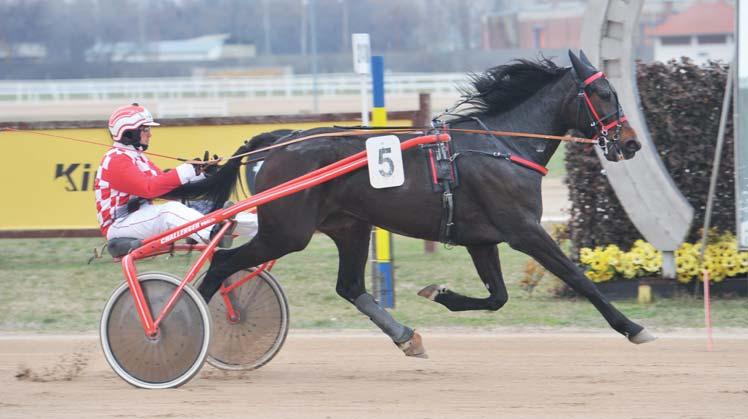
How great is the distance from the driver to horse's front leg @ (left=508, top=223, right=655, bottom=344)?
5.29 feet

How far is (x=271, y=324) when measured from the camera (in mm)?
5758

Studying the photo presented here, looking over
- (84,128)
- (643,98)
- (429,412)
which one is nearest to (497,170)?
(429,412)

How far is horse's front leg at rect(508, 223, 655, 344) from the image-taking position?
5.29 meters

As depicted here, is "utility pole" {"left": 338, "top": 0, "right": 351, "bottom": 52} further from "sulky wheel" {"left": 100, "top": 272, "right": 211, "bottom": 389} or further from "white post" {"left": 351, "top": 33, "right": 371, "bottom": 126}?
"sulky wheel" {"left": 100, "top": 272, "right": 211, "bottom": 389}

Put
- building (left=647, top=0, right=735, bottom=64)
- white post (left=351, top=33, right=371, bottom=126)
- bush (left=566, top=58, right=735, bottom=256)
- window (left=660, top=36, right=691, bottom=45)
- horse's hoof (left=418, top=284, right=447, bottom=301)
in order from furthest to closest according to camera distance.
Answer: window (left=660, top=36, right=691, bottom=45) → building (left=647, top=0, right=735, bottom=64) → bush (left=566, top=58, right=735, bottom=256) → white post (left=351, top=33, right=371, bottom=126) → horse's hoof (left=418, top=284, right=447, bottom=301)

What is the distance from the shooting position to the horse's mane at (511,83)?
5.73 meters

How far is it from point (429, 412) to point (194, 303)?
1301 mm

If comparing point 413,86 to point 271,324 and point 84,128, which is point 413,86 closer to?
point 84,128

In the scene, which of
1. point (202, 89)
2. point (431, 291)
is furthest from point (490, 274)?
point (202, 89)

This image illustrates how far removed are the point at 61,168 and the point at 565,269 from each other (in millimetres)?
5439

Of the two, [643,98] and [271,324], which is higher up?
[643,98]

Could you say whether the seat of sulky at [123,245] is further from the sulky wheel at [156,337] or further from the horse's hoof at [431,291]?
the horse's hoof at [431,291]

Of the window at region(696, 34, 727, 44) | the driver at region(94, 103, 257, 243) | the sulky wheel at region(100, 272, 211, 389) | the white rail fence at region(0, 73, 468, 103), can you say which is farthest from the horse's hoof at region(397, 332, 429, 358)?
the window at region(696, 34, 727, 44)

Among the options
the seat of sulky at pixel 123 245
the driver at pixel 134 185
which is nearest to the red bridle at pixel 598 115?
the driver at pixel 134 185
